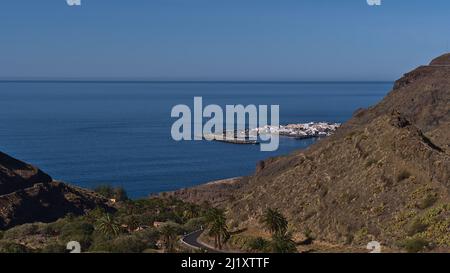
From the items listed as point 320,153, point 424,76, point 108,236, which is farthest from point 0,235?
point 424,76

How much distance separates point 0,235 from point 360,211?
4034cm

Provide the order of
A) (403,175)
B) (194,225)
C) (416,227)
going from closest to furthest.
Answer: (416,227), (403,175), (194,225)

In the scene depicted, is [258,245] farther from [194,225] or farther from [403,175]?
[194,225]

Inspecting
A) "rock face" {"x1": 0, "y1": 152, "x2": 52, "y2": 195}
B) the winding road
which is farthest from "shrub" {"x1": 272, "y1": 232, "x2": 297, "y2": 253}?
"rock face" {"x1": 0, "y1": 152, "x2": 52, "y2": 195}

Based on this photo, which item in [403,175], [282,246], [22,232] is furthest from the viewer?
[22,232]

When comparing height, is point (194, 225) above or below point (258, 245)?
below

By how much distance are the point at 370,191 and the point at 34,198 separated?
61.5 meters

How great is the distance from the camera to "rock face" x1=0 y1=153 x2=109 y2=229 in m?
94.3

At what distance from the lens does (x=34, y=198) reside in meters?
101

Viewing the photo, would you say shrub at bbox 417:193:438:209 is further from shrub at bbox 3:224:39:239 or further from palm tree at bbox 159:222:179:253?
shrub at bbox 3:224:39:239

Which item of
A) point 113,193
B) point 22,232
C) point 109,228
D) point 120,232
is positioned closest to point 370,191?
point 120,232

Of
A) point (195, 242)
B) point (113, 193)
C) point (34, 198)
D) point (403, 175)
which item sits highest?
point (403, 175)

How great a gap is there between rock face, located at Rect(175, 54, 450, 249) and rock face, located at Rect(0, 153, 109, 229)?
4047 centimetres
